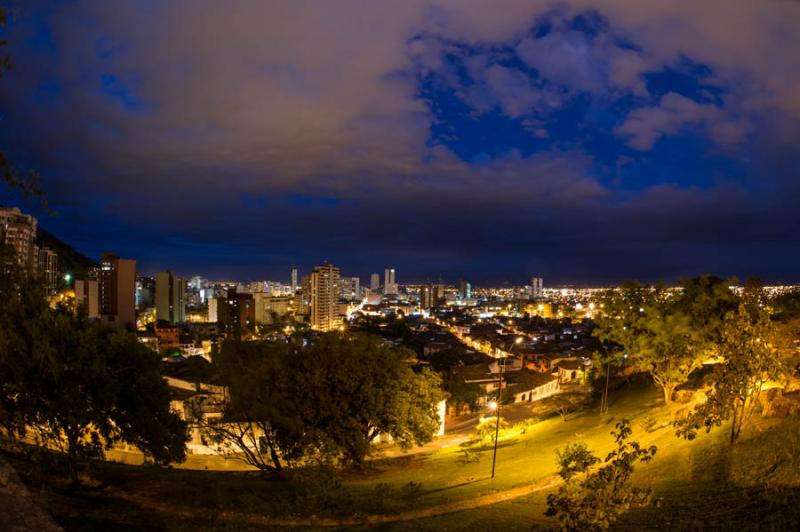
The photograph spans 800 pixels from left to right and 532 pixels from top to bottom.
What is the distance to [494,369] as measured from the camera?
47875 millimetres

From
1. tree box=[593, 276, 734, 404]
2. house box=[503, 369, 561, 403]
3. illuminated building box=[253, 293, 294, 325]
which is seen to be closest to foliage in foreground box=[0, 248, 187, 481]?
tree box=[593, 276, 734, 404]

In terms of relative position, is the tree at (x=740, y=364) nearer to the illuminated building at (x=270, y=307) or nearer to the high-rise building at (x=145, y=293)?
the illuminated building at (x=270, y=307)

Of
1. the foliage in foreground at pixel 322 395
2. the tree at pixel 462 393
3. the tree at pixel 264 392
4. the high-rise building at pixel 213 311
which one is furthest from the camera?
the high-rise building at pixel 213 311

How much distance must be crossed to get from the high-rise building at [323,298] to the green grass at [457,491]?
107935mm

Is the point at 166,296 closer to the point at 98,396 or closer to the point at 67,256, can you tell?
the point at 67,256

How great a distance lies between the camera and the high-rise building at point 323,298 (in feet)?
412

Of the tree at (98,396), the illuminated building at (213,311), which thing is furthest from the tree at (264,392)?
the illuminated building at (213,311)

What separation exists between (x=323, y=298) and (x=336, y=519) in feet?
386

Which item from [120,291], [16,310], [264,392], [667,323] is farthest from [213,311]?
[16,310]

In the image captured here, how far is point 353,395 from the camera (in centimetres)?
1791

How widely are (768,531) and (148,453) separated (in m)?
14.5

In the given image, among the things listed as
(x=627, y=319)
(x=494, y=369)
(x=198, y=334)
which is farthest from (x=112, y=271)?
(x=627, y=319)

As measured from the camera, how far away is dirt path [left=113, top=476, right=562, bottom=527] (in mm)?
11352

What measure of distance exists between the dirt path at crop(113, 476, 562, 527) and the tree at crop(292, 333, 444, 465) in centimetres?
508
